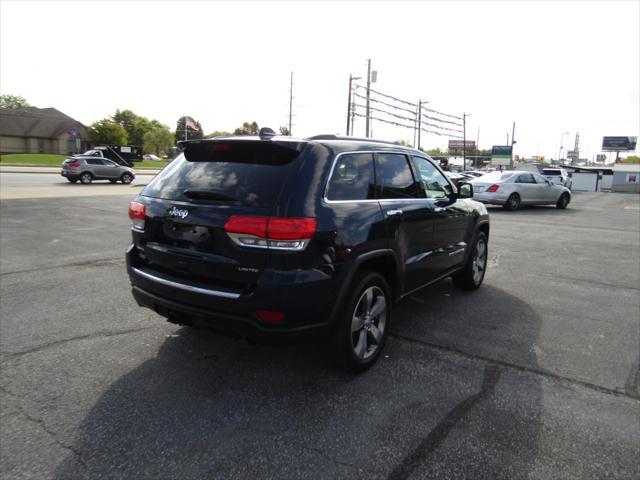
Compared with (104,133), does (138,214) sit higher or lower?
lower

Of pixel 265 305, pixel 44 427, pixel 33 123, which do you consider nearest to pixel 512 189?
pixel 265 305

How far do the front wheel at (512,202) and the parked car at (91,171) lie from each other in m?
22.2

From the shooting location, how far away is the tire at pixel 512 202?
58.0 feet

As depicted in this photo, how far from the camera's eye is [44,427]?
278 cm

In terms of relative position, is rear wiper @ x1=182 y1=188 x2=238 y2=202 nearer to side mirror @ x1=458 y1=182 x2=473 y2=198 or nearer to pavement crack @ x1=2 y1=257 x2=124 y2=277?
side mirror @ x1=458 y1=182 x2=473 y2=198

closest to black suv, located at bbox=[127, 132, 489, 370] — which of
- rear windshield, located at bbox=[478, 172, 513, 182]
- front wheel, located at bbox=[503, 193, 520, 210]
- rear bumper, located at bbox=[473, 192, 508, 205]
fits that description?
rear bumper, located at bbox=[473, 192, 508, 205]

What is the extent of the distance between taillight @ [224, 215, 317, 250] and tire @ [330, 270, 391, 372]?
646mm

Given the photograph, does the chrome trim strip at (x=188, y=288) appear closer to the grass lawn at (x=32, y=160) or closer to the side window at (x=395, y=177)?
the side window at (x=395, y=177)

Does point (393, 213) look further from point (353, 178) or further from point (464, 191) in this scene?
point (464, 191)

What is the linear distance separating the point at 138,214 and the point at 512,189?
16.7 meters

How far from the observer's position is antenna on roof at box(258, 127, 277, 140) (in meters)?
3.44

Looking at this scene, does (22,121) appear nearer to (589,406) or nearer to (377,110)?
(377,110)

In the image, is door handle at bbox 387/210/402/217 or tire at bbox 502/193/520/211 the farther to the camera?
tire at bbox 502/193/520/211

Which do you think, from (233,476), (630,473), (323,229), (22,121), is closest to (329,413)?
(233,476)
